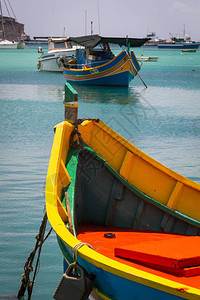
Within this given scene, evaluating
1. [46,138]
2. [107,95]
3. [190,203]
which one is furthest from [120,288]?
[107,95]

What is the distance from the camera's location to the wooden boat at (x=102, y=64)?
27109 mm

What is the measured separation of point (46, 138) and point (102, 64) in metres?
15.3

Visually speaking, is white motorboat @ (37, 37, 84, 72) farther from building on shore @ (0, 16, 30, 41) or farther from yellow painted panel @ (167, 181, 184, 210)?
building on shore @ (0, 16, 30, 41)

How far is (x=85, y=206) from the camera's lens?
5.58 m

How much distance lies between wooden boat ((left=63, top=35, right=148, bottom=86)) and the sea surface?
76 centimetres

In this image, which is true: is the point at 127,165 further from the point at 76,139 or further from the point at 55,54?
the point at 55,54

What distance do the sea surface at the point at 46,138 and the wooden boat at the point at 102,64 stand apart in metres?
0.76

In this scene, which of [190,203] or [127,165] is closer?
[190,203]

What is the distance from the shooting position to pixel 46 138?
46.2 feet

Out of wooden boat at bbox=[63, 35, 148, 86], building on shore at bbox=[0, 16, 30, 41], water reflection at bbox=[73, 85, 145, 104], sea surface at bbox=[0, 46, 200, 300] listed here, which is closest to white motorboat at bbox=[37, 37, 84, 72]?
sea surface at bbox=[0, 46, 200, 300]

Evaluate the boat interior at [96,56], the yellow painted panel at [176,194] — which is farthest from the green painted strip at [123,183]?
the boat interior at [96,56]

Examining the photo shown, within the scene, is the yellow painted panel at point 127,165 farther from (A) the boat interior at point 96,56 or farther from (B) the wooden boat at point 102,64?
(A) the boat interior at point 96,56

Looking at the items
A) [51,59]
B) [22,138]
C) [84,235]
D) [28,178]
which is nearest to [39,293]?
[84,235]

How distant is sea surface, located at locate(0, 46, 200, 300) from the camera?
20.2ft
